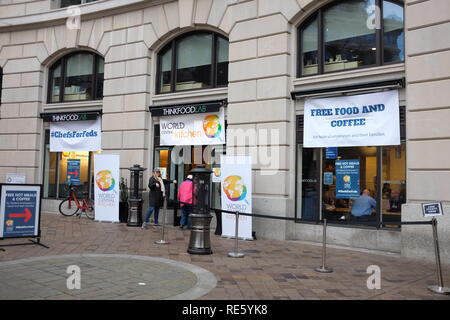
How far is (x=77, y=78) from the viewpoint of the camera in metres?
16.2

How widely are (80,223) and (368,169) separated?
8831 mm

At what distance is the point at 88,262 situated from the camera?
7.57 meters

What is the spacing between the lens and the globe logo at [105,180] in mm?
13383

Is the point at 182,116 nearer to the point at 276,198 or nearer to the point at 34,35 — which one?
Result: the point at 276,198

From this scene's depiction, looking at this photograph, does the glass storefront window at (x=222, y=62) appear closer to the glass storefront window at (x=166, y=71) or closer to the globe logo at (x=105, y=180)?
the glass storefront window at (x=166, y=71)

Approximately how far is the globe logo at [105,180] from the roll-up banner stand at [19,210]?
4230 mm

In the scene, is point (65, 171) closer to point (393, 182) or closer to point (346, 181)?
point (346, 181)

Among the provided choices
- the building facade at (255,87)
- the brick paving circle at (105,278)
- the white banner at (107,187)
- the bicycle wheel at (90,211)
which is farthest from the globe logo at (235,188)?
the bicycle wheel at (90,211)

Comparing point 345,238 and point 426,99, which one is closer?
point 426,99

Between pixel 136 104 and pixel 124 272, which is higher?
pixel 136 104

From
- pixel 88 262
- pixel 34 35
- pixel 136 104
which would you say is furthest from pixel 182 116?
pixel 34 35

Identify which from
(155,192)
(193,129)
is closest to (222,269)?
(155,192)

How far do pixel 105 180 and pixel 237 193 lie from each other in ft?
16.5

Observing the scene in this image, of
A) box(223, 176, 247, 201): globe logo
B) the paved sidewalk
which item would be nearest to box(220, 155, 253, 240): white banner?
box(223, 176, 247, 201): globe logo
